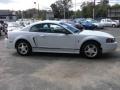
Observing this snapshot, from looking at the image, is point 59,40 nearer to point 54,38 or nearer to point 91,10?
point 54,38

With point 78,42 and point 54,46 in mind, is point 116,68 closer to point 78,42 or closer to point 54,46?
point 78,42

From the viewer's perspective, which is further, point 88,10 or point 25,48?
point 88,10

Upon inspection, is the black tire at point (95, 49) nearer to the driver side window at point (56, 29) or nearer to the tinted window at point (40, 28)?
the driver side window at point (56, 29)

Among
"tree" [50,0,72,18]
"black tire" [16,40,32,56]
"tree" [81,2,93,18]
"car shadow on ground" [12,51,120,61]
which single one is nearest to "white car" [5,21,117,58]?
"black tire" [16,40,32,56]

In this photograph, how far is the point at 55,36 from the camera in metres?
10.2

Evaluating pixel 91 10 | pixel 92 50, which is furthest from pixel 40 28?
pixel 91 10

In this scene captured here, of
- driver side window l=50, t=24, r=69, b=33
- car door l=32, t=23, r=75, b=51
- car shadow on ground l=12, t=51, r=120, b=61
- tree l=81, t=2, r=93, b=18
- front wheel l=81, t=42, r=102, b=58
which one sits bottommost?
car shadow on ground l=12, t=51, r=120, b=61

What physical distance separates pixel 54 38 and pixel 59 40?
0.75ft

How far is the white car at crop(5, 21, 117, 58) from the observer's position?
9.80m

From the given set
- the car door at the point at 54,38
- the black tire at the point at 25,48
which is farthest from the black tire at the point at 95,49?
the black tire at the point at 25,48

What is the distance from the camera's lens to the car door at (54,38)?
10022 millimetres

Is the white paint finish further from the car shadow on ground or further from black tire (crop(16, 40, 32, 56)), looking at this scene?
the car shadow on ground

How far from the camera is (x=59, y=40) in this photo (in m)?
10.1

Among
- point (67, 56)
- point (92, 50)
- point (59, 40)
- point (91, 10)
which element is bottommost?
point (67, 56)
